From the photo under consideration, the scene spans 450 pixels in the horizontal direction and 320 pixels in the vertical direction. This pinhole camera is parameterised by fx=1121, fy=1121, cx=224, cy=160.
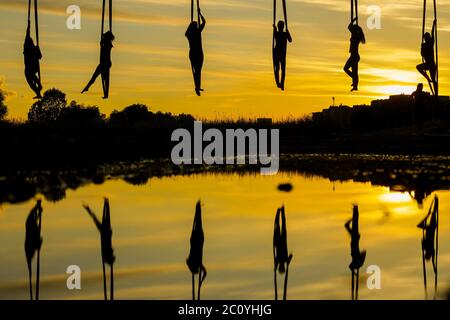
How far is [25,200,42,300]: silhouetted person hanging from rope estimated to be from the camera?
45.9 feet

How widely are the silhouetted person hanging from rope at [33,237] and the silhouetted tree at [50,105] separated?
9071 cm

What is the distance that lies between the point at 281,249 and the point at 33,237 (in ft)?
12.3

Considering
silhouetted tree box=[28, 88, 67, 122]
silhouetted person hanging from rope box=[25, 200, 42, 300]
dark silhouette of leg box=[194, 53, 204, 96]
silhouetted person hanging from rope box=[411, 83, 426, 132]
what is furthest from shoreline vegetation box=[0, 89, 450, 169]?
silhouetted tree box=[28, 88, 67, 122]

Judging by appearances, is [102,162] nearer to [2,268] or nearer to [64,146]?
[64,146]

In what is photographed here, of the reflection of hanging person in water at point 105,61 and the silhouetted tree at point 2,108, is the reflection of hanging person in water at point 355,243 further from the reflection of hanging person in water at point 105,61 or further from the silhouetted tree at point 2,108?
the silhouetted tree at point 2,108

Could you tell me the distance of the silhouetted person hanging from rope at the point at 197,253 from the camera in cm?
1352

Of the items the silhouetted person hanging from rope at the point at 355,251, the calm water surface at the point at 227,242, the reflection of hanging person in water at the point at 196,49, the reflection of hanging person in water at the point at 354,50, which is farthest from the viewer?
the reflection of hanging person in water at the point at 354,50

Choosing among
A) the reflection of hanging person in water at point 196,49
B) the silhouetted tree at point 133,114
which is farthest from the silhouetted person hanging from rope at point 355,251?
the silhouetted tree at point 133,114

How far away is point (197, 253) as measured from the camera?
1534cm

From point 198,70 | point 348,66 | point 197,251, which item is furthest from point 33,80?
point 197,251

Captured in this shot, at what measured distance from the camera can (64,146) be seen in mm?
36562

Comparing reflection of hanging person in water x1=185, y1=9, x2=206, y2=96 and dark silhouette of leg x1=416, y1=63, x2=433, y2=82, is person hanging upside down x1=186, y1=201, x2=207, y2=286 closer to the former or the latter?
reflection of hanging person in water x1=185, y1=9, x2=206, y2=96

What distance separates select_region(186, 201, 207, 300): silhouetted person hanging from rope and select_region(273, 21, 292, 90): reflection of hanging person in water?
18.0 ft
